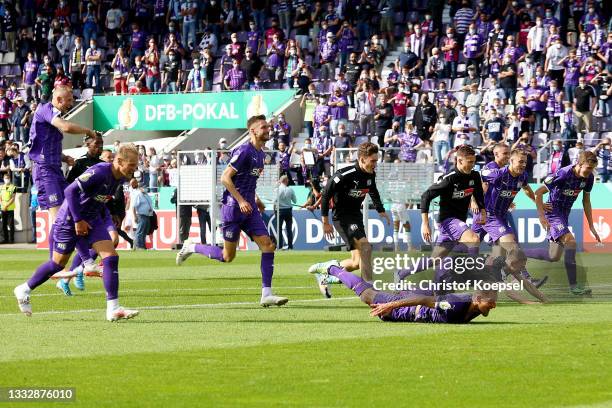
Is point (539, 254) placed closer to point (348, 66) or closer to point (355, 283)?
point (355, 283)

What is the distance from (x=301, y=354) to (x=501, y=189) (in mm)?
7642

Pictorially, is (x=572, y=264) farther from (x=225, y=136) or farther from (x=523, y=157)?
(x=225, y=136)

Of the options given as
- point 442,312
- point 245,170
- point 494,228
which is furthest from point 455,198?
point 442,312

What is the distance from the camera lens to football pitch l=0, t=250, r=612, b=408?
8.23 meters

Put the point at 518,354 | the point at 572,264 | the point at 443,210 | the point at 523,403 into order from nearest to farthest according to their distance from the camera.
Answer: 1. the point at 523,403
2. the point at 518,354
3. the point at 443,210
4. the point at 572,264

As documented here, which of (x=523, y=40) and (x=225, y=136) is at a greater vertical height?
(x=523, y=40)

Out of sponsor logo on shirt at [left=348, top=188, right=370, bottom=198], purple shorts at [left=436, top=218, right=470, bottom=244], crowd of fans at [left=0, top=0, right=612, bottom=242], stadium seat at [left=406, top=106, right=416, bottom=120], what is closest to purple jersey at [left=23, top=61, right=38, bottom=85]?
crowd of fans at [left=0, top=0, right=612, bottom=242]

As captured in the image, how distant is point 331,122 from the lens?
37.9 metres

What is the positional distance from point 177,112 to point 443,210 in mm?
29409

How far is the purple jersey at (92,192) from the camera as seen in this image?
42.8 feet

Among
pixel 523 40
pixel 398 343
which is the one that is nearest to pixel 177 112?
pixel 523 40

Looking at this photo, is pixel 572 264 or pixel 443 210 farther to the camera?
pixel 572 264

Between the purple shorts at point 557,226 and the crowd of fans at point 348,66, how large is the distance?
1410 centimetres

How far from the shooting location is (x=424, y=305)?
41.4ft
